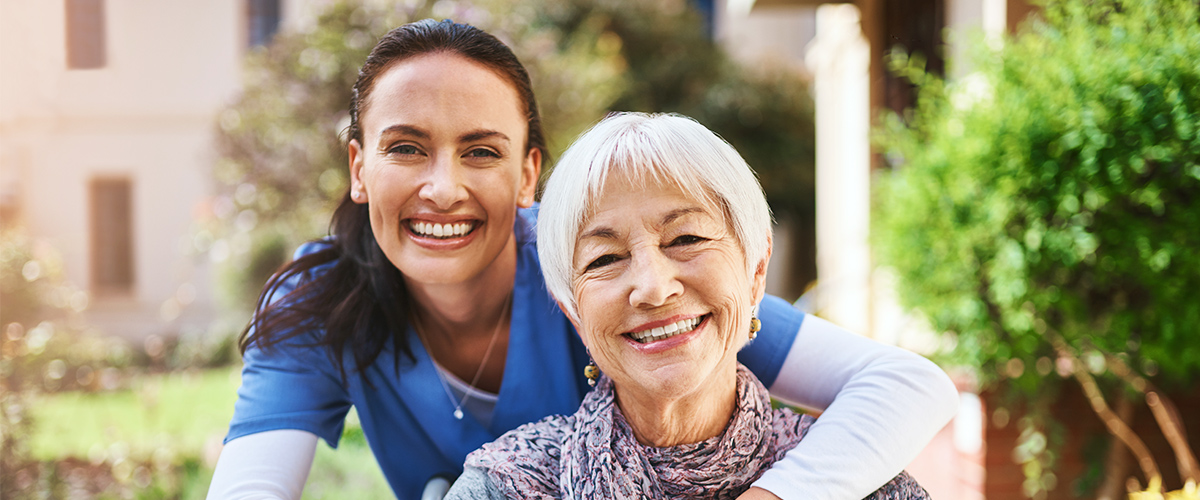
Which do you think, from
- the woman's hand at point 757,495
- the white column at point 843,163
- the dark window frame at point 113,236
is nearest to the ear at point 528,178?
the woman's hand at point 757,495

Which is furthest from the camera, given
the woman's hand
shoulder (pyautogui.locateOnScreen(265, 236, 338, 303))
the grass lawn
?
the grass lawn

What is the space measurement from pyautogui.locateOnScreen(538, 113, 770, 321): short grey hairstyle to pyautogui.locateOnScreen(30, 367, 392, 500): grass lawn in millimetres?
3249

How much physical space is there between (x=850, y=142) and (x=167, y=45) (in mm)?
10380

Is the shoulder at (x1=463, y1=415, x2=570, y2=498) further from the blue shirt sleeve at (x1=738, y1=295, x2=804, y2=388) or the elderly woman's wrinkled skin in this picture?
the blue shirt sleeve at (x1=738, y1=295, x2=804, y2=388)

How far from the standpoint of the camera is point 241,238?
9617mm

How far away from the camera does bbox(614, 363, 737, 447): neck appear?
1.57 metres

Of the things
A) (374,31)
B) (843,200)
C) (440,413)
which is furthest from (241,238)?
(440,413)

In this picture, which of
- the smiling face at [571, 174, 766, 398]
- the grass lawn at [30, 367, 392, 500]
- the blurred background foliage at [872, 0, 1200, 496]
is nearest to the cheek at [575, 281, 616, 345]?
the smiling face at [571, 174, 766, 398]

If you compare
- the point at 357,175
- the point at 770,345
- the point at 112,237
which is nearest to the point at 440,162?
the point at 357,175

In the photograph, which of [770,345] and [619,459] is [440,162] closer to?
[619,459]

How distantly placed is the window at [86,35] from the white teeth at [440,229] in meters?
12.5

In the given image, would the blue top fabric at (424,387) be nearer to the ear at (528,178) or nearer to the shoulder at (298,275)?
the shoulder at (298,275)

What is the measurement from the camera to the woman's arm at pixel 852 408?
5.11ft

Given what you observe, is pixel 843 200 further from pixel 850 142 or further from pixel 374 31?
pixel 374 31
